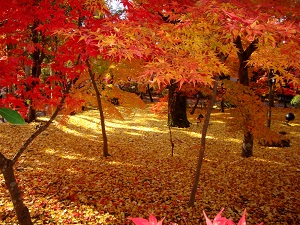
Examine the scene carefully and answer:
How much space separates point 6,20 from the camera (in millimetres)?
4332

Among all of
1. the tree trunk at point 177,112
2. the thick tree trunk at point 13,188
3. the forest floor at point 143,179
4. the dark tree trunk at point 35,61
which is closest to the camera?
the thick tree trunk at point 13,188

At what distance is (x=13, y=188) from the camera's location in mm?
3566

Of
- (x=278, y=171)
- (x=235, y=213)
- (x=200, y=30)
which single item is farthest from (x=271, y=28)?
(x=278, y=171)

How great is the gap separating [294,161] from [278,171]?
5.59ft

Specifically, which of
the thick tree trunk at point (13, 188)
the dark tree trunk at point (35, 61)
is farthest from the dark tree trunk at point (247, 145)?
the dark tree trunk at point (35, 61)

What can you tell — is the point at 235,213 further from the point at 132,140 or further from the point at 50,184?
the point at 132,140

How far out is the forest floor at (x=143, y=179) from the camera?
5270 millimetres

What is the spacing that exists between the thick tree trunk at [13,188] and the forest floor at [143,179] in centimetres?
109

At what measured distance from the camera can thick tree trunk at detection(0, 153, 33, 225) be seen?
350 centimetres

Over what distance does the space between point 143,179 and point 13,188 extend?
4.03 metres

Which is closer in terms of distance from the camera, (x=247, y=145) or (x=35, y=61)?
(x=247, y=145)

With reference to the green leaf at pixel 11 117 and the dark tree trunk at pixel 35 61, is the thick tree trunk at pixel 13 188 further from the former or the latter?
the dark tree trunk at pixel 35 61

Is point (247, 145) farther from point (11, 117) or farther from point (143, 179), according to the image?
point (11, 117)

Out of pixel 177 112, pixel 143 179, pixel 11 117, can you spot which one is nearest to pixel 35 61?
pixel 177 112
